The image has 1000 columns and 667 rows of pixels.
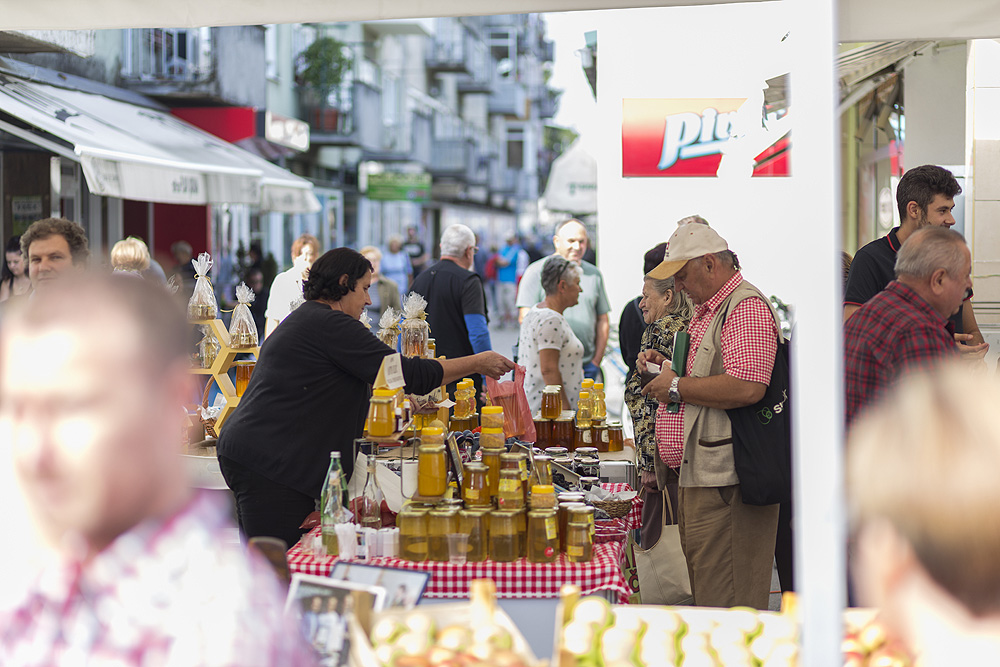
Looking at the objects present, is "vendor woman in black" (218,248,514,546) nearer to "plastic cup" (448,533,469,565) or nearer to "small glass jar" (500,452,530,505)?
"small glass jar" (500,452,530,505)

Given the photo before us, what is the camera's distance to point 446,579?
126 inches

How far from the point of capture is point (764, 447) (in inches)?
158

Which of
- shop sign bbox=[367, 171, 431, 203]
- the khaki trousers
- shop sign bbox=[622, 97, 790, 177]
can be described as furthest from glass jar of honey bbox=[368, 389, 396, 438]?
shop sign bbox=[367, 171, 431, 203]

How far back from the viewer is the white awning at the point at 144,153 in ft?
32.8

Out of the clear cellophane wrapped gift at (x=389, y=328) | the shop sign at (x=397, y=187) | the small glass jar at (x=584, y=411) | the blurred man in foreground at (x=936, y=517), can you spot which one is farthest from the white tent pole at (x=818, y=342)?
the shop sign at (x=397, y=187)

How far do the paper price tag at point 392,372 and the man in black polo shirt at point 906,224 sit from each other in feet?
7.36

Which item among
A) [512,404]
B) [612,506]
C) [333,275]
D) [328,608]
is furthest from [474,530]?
[512,404]

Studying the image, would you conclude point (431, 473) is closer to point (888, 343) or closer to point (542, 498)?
point (542, 498)

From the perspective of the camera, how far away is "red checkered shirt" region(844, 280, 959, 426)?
337cm

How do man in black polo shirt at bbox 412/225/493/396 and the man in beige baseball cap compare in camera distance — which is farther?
man in black polo shirt at bbox 412/225/493/396

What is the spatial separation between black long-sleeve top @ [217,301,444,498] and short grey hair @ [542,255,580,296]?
7.47 ft

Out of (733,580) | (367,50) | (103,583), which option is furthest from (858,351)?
(367,50)

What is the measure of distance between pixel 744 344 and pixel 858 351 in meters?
0.53

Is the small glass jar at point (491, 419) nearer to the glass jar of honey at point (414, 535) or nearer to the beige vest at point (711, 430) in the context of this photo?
the glass jar of honey at point (414, 535)
